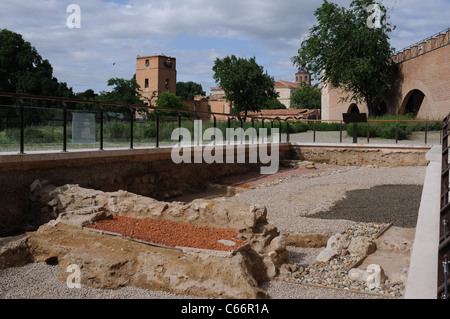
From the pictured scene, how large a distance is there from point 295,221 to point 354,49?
84.1 feet

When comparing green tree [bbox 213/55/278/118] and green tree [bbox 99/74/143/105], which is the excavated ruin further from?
green tree [bbox 99/74/143/105]

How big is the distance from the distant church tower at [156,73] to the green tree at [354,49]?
42416 mm

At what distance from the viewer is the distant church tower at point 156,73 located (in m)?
71.8

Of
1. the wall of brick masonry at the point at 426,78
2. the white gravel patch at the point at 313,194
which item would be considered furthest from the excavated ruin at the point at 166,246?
the wall of brick masonry at the point at 426,78

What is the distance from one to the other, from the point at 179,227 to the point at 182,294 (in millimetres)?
1666

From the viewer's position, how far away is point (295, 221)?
8.73m

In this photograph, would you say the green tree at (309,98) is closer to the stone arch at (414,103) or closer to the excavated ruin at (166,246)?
the stone arch at (414,103)

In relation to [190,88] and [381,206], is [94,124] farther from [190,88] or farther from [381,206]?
[190,88]

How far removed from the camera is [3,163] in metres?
8.12

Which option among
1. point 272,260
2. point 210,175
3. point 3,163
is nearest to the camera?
point 272,260
